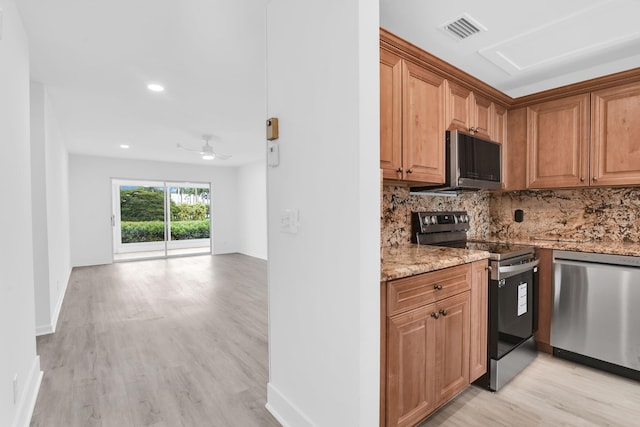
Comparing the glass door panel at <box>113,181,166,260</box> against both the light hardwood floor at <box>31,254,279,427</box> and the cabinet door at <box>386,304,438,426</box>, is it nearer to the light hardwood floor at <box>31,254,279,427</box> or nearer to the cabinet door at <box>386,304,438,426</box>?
the light hardwood floor at <box>31,254,279,427</box>

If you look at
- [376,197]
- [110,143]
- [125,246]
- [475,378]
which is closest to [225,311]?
[475,378]

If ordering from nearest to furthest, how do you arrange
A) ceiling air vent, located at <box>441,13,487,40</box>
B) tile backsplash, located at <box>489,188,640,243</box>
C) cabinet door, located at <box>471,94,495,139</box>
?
ceiling air vent, located at <box>441,13,487,40</box> < cabinet door, located at <box>471,94,495,139</box> < tile backsplash, located at <box>489,188,640,243</box>

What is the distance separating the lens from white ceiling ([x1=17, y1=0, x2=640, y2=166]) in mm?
2008

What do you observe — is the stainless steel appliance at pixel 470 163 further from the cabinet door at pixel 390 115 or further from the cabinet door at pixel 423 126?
the cabinet door at pixel 390 115

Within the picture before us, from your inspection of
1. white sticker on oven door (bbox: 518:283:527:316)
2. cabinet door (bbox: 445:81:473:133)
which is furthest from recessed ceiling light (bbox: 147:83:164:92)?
white sticker on oven door (bbox: 518:283:527:316)

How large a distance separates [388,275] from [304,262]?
44 centimetres

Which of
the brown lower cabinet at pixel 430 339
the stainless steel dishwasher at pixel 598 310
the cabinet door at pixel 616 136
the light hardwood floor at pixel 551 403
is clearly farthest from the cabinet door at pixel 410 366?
the cabinet door at pixel 616 136

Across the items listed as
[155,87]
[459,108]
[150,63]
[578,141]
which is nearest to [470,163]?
[459,108]

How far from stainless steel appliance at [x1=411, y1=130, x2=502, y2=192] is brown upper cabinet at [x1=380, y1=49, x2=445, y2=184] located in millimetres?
77

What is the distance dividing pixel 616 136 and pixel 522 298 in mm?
1516

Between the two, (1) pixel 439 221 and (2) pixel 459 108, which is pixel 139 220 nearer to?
(1) pixel 439 221

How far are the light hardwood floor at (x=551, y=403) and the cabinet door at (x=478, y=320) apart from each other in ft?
0.58

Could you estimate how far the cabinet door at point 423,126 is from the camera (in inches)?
80.8

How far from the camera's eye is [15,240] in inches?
71.1
